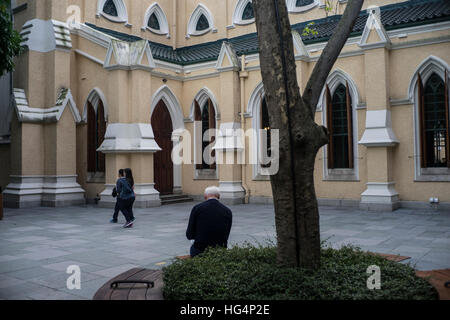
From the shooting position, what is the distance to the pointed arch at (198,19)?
21922 mm

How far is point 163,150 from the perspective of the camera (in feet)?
60.0

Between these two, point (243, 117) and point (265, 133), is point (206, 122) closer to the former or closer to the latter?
Answer: point (243, 117)

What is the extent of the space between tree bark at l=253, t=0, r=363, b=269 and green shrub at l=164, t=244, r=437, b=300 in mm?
333

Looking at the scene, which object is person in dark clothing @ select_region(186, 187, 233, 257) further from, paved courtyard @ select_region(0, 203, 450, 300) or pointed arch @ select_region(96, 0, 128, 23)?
pointed arch @ select_region(96, 0, 128, 23)

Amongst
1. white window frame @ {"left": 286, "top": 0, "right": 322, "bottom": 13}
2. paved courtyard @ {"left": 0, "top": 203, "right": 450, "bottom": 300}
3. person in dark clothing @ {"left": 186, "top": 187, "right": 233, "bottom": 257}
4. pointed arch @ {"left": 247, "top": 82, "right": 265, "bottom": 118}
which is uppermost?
white window frame @ {"left": 286, "top": 0, "right": 322, "bottom": 13}

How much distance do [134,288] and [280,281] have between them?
1597 mm

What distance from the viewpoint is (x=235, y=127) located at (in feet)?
55.4

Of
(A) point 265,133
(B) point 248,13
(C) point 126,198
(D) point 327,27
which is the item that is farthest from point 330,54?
(B) point 248,13

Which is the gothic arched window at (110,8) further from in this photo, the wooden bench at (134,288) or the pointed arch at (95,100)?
the wooden bench at (134,288)

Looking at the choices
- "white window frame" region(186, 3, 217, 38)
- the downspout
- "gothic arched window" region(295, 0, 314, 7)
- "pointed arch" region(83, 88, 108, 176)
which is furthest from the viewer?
the downspout

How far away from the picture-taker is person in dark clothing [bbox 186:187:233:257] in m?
5.70

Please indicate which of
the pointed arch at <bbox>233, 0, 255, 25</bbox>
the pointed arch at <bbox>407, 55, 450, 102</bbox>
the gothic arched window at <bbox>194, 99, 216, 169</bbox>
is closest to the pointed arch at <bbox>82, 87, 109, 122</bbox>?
the gothic arched window at <bbox>194, 99, 216, 169</bbox>
